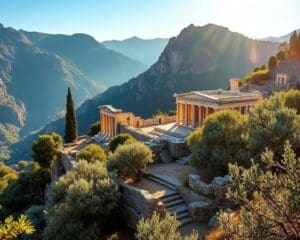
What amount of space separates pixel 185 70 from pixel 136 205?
123208 mm

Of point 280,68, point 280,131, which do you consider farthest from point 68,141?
point 280,68

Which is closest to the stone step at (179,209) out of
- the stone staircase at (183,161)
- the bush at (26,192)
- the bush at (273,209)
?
the stone staircase at (183,161)

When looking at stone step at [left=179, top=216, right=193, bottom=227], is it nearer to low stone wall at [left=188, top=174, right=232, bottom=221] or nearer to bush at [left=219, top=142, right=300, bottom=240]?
low stone wall at [left=188, top=174, right=232, bottom=221]

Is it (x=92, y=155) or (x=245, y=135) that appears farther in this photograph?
(x=92, y=155)

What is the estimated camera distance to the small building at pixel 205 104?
3164 centimetres

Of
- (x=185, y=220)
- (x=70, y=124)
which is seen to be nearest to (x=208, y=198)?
(x=185, y=220)

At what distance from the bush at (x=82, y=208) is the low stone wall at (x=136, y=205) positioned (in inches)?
23.5

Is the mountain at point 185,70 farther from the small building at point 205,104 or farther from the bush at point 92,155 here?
the bush at point 92,155

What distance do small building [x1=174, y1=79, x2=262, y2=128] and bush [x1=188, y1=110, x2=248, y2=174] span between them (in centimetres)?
1211

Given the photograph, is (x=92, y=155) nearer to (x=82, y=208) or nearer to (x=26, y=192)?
(x=82, y=208)

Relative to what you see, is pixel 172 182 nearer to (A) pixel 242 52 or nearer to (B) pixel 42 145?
(B) pixel 42 145

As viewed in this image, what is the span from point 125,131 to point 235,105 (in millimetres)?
10940

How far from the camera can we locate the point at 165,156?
25484 mm

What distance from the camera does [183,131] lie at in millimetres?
32906
